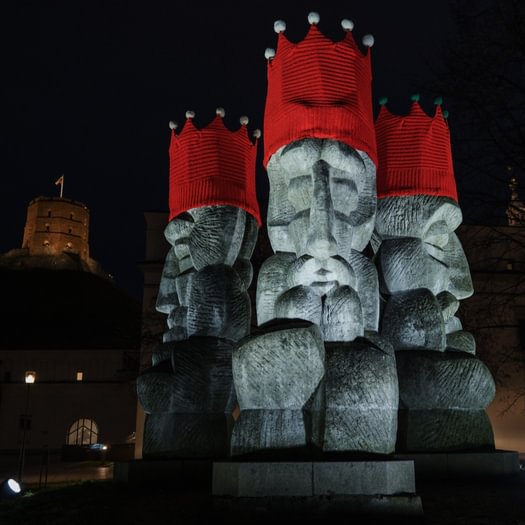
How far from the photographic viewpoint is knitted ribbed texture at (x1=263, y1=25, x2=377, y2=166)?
6.13m

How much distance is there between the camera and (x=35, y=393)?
3050 cm

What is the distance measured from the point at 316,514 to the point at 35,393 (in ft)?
93.6

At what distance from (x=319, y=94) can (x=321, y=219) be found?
129 centimetres

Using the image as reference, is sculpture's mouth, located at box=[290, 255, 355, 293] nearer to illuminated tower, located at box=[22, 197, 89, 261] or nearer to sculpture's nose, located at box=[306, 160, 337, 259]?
sculpture's nose, located at box=[306, 160, 337, 259]

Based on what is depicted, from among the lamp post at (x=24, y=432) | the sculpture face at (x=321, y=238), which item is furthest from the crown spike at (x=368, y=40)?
the lamp post at (x=24, y=432)

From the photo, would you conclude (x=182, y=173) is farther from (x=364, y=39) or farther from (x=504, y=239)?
(x=504, y=239)

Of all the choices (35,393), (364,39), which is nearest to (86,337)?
(35,393)

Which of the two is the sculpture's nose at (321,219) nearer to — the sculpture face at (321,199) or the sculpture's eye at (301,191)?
the sculpture face at (321,199)

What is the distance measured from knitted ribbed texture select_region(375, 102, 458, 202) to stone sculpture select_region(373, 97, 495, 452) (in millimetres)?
11

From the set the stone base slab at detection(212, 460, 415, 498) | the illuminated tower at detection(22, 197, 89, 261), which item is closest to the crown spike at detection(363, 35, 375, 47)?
the stone base slab at detection(212, 460, 415, 498)

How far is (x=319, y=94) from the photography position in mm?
6219

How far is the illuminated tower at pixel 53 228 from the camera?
195 feet

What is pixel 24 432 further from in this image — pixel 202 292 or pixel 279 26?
pixel 279 26

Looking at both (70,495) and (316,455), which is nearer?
(316,455)
